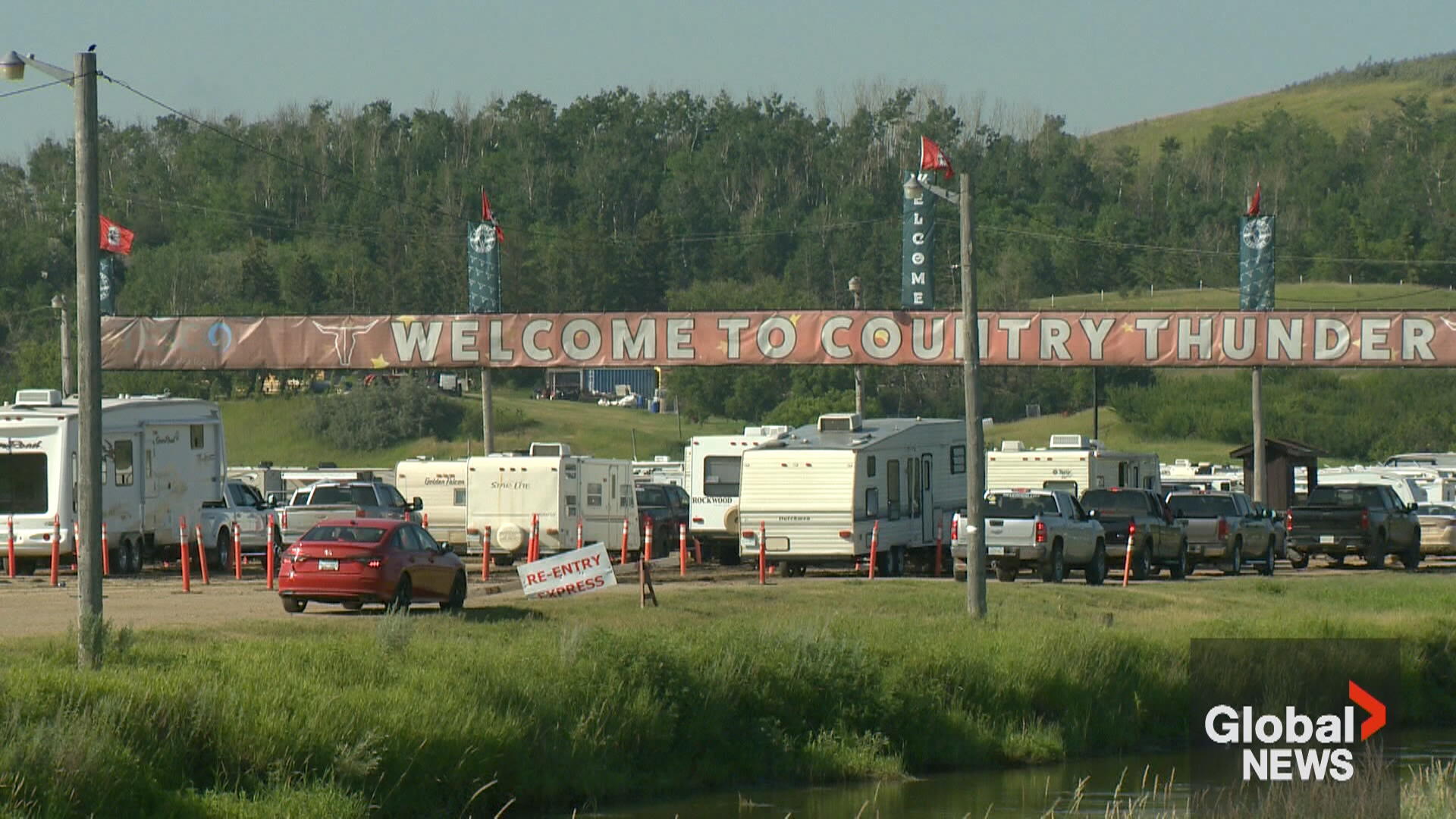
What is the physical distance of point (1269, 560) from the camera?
136 feet

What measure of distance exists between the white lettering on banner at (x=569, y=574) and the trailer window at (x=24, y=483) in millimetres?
10777

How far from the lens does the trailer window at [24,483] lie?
110 ft

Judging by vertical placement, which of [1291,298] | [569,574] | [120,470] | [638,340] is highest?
[1291,298]

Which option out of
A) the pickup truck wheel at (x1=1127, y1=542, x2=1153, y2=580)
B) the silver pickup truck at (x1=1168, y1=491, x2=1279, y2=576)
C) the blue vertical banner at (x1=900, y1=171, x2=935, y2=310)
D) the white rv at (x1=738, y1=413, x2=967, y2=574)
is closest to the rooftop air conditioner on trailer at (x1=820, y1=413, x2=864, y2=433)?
the white rv at (x1=738, y1=413, x2=967, y2=574)

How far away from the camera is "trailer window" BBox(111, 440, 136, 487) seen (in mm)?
34969

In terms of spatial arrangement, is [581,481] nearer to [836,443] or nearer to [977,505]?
[836,443]

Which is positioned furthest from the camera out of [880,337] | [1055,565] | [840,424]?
[880,337]

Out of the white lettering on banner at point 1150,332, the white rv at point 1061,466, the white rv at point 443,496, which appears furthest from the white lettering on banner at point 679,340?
the white lettering on banner at point 1150,332

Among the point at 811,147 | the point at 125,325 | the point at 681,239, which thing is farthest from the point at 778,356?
the point at 811,147

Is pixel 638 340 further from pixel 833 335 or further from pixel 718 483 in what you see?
pixel 718 483

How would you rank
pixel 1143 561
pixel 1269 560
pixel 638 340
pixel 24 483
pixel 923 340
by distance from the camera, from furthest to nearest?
pixel 638 340
pixel 923 340
pixel 1269 560
pixel 1143 561
pixel 24 483

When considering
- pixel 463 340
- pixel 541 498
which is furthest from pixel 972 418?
pixel 463 340

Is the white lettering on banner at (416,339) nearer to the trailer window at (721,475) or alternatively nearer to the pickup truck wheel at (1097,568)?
the trailer window at (721,475)

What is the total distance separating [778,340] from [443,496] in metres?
9.24
